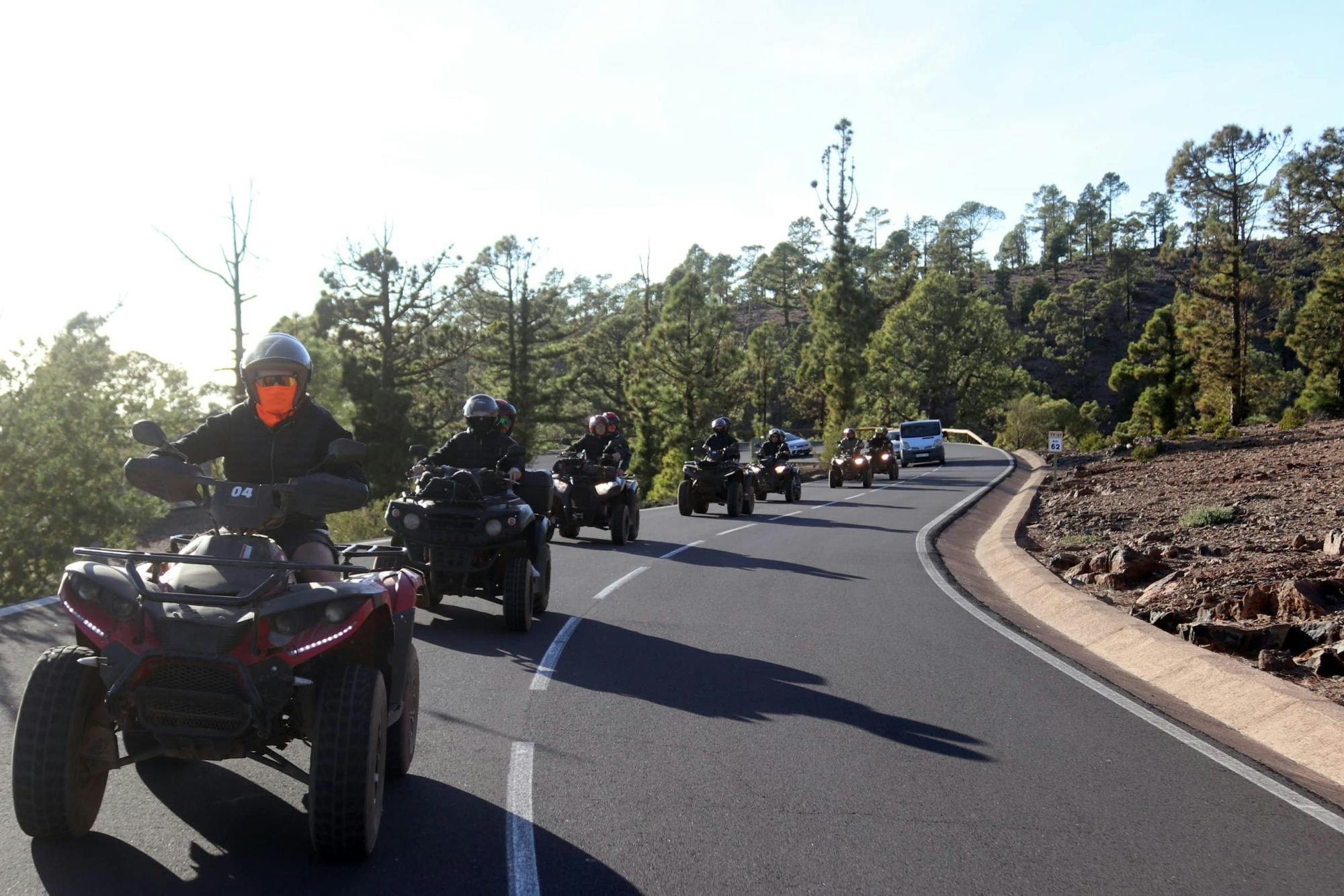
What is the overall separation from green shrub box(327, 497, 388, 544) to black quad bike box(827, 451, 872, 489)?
16.5 m

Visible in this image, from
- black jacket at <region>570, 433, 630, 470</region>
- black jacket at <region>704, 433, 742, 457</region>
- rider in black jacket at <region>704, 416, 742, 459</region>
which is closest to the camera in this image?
black jacket at <region>570, 433, 630, 470</region>

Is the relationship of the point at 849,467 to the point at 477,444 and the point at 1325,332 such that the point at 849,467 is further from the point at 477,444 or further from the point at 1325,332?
the point at 477,444

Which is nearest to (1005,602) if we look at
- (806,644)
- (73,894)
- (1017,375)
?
(806,644)

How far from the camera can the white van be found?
54000 millimetres

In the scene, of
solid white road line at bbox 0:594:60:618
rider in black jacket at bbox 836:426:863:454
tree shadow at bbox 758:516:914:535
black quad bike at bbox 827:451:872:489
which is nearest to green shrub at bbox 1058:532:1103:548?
tree shadow at bbox 758:516:914:535

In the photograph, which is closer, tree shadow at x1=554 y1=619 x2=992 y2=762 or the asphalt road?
the asphalt road

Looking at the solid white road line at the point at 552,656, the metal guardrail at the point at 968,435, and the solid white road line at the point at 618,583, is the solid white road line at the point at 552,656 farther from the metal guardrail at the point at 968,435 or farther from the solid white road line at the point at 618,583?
the metal guardrail at the point at 968,435

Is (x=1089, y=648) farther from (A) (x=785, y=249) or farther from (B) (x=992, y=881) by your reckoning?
(A) (x=785, y=249)

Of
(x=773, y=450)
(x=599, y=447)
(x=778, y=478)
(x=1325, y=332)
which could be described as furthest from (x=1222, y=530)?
(x=1325, y=332)

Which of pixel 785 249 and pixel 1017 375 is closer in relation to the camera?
pixel 1017 375

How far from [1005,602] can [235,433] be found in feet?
34.2

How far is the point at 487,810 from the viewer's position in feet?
17.4

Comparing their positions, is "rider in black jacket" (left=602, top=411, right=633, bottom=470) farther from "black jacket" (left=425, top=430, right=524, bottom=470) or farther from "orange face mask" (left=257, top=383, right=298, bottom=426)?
"orange face mask" (left=257, top=383, right=298, bottom=426)

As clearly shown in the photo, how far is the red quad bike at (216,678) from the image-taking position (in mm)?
4320
